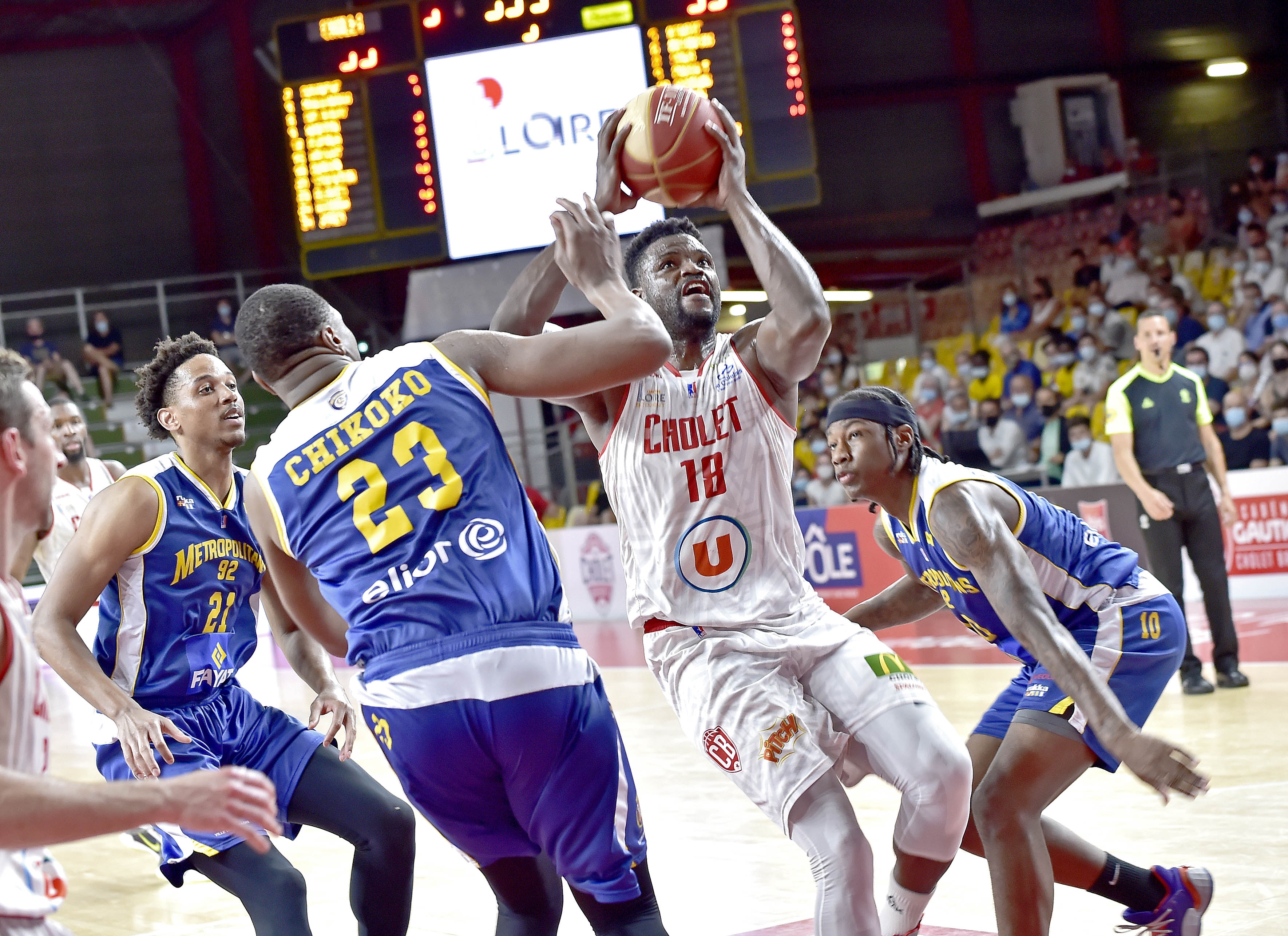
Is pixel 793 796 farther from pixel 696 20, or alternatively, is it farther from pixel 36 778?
pixel 696 20

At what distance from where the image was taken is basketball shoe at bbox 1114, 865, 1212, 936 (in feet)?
12.8

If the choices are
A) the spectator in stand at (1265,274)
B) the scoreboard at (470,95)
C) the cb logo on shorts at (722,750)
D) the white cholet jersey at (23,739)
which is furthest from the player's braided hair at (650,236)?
the spectator in stand at (1265,274)

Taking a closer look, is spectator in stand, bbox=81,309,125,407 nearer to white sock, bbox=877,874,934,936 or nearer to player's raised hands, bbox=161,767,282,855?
white sock, bbox=877,874,934,936

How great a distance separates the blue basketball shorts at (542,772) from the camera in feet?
9.39

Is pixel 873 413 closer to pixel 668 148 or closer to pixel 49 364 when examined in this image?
pixel 668 148

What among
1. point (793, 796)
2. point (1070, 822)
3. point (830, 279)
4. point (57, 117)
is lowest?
point (1070, 822)

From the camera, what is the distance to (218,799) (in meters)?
2.12

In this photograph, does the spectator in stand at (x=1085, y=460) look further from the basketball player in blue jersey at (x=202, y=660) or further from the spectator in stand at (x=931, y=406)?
the basketball player in blue jersey at (x=202, y=660)

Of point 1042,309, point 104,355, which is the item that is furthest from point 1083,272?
point 104,355

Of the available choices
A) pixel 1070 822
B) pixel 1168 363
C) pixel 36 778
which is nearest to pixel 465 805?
pixel 36 778

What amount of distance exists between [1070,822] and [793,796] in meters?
2.62

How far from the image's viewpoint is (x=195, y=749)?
12.5 ft

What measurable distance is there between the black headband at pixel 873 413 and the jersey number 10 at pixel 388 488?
1.23m

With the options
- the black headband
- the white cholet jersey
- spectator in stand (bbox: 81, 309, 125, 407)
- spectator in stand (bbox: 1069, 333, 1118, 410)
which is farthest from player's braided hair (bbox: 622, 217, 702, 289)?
spectator in stand (bbox: 81, 309, 125, 407)
